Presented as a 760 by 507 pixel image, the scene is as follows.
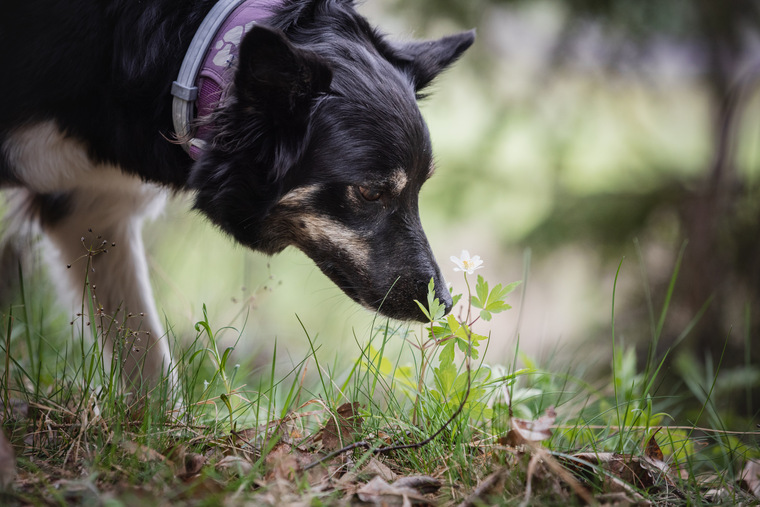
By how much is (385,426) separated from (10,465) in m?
1.05

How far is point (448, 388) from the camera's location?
2004 millimetres

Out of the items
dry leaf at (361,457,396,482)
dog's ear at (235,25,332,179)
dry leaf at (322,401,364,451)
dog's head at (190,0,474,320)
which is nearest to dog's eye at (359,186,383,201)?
dog's head at (190,0,474,320)

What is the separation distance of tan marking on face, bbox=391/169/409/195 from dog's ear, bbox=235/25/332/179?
14.7 inches

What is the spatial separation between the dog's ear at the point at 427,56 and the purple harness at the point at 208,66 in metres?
0.69

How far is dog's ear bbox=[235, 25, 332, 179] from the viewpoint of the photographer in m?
2.11

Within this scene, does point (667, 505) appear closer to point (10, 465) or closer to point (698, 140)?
point (10, 465)

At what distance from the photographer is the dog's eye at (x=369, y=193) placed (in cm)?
241

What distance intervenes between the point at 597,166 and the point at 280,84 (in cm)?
319

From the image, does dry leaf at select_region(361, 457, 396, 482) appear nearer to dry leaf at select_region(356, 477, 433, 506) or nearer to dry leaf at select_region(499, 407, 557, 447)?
dry leaf at select_region(356, 477, 433, 506)

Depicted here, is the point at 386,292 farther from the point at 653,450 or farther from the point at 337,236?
the point at 653,450

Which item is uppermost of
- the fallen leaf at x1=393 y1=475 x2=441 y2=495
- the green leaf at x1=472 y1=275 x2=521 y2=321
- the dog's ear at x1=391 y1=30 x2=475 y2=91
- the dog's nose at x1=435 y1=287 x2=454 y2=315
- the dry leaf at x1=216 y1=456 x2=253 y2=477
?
the dog's ear at x1=391 y1=30 x2=475 y2=91

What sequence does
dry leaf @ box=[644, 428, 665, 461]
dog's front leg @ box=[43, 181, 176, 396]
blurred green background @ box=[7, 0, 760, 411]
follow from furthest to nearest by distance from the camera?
blurred green background @ box=[7, 0, 760, 411] → dog's front leg @ box=[43, 181, 176, 396] → dry leaf @ box=[644, 428, 665, 461]

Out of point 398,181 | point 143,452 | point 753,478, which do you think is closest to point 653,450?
point 753,478

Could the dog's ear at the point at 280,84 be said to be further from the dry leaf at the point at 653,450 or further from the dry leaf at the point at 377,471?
the dry leaf at the point at 653,450
